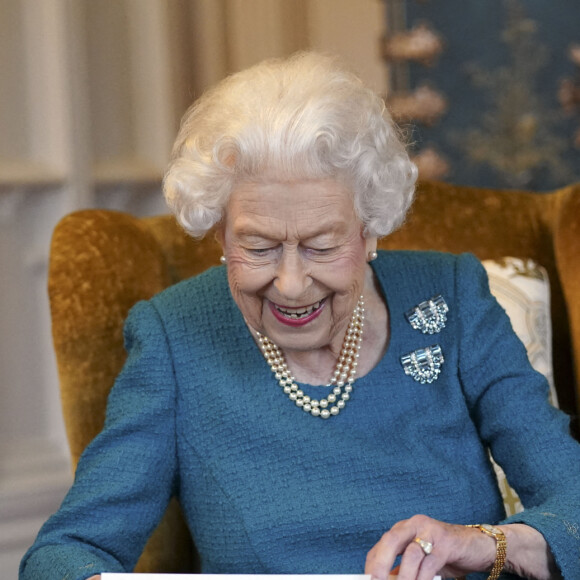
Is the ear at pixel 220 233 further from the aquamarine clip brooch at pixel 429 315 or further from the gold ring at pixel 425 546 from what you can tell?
the gold ring at pixel 425 546

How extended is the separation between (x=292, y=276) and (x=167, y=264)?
0.64 metres

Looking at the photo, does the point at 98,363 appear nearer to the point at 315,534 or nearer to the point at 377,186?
the point at 315,534

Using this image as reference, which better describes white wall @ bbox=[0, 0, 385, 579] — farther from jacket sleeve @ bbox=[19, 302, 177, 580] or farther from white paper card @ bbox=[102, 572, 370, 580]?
white paper card @ bbox=[102, 572, 370, 580]

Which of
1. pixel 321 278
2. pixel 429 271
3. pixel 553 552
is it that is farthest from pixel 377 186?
pixel 553 552

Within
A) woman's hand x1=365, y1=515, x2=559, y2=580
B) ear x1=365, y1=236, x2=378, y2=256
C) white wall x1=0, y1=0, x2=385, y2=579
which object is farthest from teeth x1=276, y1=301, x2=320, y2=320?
white wall x1=0, y1=0, x2=385, y2=579

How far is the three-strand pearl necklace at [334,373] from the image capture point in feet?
4.96

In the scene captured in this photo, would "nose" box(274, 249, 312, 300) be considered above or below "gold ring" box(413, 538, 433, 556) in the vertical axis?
above

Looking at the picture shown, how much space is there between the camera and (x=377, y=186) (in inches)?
54.9

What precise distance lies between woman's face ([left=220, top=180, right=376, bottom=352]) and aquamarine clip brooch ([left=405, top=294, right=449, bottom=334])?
19cm

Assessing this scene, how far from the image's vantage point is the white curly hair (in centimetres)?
133

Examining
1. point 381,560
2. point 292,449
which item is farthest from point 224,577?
point 292,449

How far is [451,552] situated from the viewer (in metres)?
1.20

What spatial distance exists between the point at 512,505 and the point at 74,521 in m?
0.82

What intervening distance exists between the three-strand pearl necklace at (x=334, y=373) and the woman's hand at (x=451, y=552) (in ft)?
1.10
